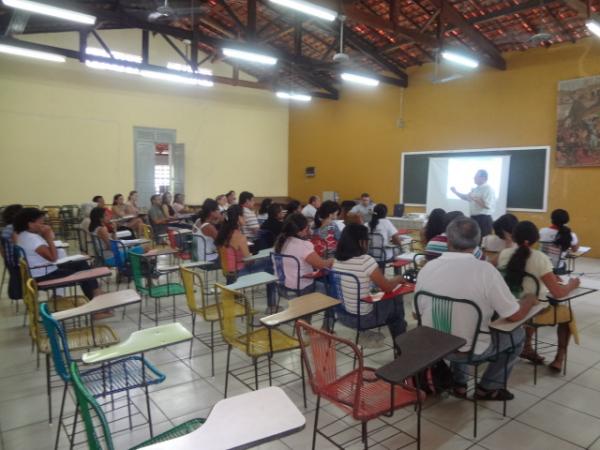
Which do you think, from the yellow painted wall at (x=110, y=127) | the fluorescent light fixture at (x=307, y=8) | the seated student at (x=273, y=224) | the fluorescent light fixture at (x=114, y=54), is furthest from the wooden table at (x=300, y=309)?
the fluorescent light fixture at (x=114, y=54)

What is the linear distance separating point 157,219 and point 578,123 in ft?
25.5

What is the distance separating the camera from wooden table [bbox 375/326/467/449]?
5.08 ft

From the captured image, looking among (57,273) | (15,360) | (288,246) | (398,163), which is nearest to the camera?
(15,360)

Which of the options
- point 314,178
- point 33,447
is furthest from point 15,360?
point 314,178

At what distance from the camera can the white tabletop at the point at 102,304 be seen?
2225mm

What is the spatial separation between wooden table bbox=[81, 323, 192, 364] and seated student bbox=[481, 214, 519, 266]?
2449mm

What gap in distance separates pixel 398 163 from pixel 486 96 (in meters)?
2.49

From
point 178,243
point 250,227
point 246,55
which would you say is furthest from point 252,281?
point 246,55

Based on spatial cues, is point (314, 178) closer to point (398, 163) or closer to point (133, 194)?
point (398, 163)

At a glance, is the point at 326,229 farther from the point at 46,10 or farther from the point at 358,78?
the point at 358,78

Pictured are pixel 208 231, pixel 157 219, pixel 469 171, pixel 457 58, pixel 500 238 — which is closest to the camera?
pixel 500 238

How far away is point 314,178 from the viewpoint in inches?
500

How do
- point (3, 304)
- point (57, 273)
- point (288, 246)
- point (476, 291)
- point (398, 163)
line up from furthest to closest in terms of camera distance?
point (398, 163) → point (3, 304) → point (57, 273) → point (288, 246) → point (476, 291)

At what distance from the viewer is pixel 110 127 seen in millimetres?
10398
